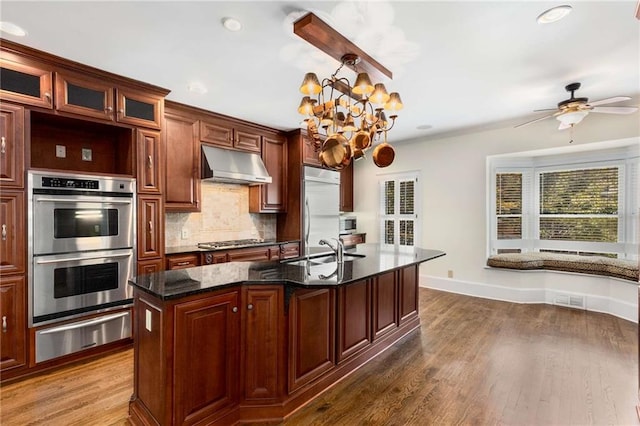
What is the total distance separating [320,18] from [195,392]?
234 cm

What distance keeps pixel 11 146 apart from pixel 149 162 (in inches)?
38.6

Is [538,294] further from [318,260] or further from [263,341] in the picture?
[263,341]

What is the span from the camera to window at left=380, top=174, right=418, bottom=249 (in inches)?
219

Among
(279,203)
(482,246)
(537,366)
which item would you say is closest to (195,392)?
(537,366)

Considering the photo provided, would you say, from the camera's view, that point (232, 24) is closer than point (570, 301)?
Yes

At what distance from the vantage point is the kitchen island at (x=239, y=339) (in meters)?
1.67

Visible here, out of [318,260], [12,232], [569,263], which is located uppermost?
[12,232]

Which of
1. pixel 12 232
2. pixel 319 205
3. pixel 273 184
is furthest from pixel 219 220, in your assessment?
pixel 12 232

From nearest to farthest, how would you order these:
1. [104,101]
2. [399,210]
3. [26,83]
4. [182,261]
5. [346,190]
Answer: [26,83] → [104,101] → [182,261] → [399,210] → [346,190]

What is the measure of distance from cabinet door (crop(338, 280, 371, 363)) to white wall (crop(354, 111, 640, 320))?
2859 mm

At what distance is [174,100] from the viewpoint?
357 centimetres

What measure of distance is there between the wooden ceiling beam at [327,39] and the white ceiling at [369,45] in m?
0.05

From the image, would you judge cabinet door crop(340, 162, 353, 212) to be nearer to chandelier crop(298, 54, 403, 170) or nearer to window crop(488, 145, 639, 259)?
window crop(488, 145, 639, 259)

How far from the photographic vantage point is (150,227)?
10.3 ft
